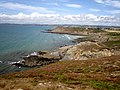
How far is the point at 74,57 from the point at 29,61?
59.7ft

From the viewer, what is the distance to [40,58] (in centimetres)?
8706

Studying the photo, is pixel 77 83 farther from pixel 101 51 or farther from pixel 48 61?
pixel 101 51

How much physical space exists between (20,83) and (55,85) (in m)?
3.95

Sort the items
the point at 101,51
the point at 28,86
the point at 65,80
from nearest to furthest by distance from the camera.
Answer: the point at 28,86 → the point at 65,80 → the point at 101,51

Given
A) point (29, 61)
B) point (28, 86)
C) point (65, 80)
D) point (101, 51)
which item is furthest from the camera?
point (101, 51)

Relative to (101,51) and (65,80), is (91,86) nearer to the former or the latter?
(65,80)

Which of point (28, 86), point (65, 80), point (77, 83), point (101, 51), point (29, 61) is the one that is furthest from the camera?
point (101, 51)

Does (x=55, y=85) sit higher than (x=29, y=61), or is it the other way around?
(x=55, y=85)

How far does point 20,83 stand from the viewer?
22.6 m

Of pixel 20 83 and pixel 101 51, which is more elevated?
pixel 20 83

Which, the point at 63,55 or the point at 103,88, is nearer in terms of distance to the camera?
the point at 103,88

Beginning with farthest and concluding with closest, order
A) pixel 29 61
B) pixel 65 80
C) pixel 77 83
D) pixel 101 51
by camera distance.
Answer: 1. pixel 101 51
2. pixel 29 61
3. pixel 65 80
4. pixel 77 83

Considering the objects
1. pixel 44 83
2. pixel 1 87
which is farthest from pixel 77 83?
pixel 1 87

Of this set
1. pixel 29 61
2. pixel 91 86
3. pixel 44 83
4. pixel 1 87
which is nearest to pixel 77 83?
pixel 91 86
